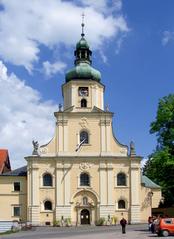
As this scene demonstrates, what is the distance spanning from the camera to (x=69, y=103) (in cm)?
6631

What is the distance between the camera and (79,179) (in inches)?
2470

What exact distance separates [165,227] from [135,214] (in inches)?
982

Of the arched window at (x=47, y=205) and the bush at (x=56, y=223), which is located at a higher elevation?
the arched window at (x=47, y=205)

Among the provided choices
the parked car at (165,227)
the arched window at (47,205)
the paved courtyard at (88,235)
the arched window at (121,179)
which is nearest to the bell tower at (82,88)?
the arched window at (121,179)

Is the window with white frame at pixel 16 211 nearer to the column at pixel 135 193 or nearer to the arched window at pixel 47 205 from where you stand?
the arched window at pixel 47 205

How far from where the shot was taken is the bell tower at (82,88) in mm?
65812

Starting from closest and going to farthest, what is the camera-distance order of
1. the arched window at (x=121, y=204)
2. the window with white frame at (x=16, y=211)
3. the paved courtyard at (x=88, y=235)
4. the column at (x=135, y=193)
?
1. the paved courtyard at (x=88, y=235)
2. the column at (x=135, y=193)
3. the arched window at (x=121, y=204)
4. the window with white frame at (x=16, y=211)

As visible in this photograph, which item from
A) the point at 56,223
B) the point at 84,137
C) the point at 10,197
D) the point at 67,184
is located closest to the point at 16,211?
the point at 10,197

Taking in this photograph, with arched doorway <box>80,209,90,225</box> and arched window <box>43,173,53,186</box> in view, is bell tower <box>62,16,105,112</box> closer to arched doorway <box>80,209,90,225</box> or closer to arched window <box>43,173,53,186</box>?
arched window <box>43,173,53,186</box>

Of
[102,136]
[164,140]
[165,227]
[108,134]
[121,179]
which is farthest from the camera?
[108,134]

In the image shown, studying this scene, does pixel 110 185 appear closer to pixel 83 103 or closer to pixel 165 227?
pixel 83 103

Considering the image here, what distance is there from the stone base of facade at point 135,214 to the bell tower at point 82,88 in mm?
12577

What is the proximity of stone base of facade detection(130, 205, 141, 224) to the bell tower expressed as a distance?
41.3ft

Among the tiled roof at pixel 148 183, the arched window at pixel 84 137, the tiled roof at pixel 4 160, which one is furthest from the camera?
the tiled roof at pixel 4 160
